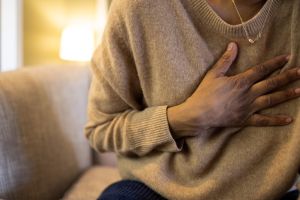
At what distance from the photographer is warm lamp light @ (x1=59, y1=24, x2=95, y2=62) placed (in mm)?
2314

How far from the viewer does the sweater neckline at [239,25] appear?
2.24ft

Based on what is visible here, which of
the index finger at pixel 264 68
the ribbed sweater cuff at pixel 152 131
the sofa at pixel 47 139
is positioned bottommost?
the sofa at pixel 47 139

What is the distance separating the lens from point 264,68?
68cm

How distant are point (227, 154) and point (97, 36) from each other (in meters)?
1.86

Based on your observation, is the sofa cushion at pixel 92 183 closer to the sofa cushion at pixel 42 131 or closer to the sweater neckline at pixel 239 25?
the sofa cushion at pixel 42 131

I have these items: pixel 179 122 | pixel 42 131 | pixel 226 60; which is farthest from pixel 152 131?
pixel 42 131

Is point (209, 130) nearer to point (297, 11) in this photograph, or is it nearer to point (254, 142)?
point (254, 142)

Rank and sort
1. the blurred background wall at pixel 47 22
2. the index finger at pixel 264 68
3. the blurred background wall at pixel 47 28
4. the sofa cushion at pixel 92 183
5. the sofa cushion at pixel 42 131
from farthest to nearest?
the blurred background wall at pixel 47 22, the blurred background wall at pixel 47 28, the sofa cushion at pixel 92 183, the sofa cushion at pixel 42 131, the index finger at pixel 264 68

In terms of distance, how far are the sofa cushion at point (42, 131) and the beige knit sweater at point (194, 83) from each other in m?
0.28

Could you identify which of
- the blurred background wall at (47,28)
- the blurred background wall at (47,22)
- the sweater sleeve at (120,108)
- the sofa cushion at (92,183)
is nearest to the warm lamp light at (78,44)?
the blurred background wall at (47,28)

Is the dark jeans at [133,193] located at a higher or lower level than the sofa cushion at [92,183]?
higher

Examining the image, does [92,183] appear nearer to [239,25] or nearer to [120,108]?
[120,108]

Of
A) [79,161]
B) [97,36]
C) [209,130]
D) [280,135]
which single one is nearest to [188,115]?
[209,130]

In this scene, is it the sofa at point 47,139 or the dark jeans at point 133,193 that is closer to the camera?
the dark jeans at point 133,193
